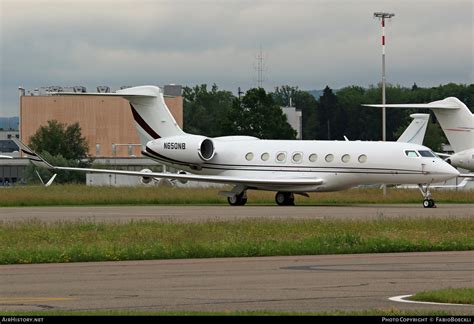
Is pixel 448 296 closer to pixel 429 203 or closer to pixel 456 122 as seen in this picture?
pixel 429 203

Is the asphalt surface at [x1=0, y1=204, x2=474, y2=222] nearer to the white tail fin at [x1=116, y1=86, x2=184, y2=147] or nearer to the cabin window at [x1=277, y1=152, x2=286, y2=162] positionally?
the cabin window at [x1=277, y1=152, x2=286, y2=162]

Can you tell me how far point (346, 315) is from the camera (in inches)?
494

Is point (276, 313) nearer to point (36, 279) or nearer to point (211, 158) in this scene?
point (36, 279)

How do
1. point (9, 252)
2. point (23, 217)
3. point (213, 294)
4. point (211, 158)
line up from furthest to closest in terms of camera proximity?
point (211, 158), point (23, 217), point (9, 252), point (213, 294)

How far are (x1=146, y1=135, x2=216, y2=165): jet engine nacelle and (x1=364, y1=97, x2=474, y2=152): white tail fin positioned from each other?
8.13 meters

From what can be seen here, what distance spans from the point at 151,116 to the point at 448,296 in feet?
118

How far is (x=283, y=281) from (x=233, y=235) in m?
8.13

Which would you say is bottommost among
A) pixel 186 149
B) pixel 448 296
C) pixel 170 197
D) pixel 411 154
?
pixel 170 197

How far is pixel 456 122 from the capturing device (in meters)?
49.7

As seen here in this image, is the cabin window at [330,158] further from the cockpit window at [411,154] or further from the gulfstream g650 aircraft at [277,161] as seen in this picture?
the cockpit window at [411,154]

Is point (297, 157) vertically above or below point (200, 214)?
above

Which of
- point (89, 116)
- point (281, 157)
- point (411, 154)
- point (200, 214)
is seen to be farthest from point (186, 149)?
point (89, 116)

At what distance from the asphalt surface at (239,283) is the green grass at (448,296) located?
35 centimetres

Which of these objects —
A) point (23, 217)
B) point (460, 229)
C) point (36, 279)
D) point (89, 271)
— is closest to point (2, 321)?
point (36, 279)
